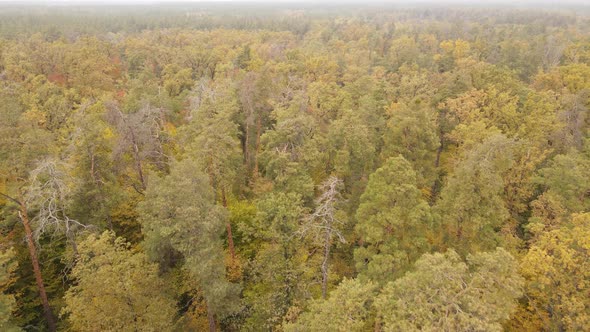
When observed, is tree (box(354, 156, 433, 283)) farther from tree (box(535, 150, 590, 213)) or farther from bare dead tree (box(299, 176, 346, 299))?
tree (box(535, 150, 590, 213))

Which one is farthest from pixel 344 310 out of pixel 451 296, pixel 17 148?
pixel 17 148

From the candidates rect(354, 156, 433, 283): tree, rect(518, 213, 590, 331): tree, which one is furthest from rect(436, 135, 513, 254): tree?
rect(518, 213, 590, 331): tree

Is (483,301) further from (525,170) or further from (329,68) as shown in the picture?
(329,68)

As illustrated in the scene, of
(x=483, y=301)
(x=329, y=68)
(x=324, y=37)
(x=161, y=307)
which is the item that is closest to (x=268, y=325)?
(x=161, y=307)

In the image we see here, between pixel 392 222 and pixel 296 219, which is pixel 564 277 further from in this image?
pixel 296 219

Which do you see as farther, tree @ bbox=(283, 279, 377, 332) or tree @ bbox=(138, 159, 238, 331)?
tree @ bbox=(138, 159, 238, 331)

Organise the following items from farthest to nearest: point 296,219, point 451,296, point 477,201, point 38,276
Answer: point 296,219, point 38,276, point 477,201, point 451,296

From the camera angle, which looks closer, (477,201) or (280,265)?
(477,201)
